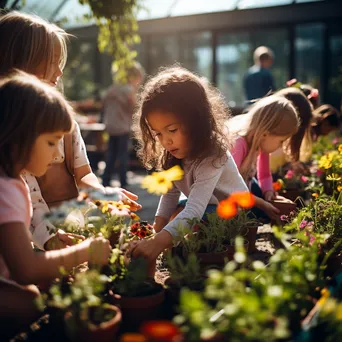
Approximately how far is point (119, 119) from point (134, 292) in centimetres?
513

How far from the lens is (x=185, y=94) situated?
2209mm

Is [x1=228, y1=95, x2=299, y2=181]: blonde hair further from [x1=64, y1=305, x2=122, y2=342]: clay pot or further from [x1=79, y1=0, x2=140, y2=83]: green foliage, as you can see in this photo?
[x1=79, y1=0, x2=140, y2=83]: green foliage

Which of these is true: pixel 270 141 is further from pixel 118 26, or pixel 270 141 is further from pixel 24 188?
pixel 118 26

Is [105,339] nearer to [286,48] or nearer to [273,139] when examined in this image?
[273,139]

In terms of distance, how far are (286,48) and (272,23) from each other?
1.94 feet

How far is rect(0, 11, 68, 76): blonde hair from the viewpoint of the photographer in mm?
2174

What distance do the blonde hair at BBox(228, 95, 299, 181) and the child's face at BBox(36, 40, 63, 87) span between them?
119 cm

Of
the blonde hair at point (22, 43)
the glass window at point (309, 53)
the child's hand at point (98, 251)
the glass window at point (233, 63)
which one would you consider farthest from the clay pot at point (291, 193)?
the glass window at point (233, 63)

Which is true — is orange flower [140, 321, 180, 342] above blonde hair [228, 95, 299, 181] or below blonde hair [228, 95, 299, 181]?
above

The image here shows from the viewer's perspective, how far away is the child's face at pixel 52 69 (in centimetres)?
224

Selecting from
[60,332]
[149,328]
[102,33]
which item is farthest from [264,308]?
[102,33]

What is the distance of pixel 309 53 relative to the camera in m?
9.77

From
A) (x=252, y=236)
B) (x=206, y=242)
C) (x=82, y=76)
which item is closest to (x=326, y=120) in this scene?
(x=252, y=236)

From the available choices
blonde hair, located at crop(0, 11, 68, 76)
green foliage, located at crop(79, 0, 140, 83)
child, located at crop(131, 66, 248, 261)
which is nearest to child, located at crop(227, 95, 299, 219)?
child, located at crop(131, 66, 248, 261)
